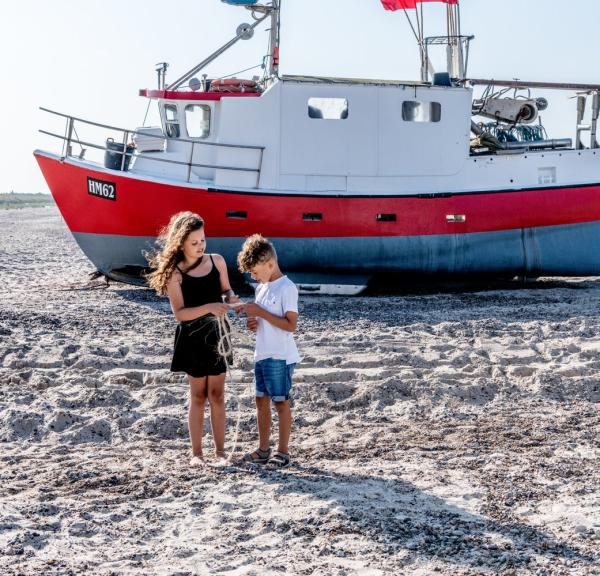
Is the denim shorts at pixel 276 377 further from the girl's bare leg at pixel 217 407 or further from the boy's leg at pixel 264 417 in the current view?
the girl's bare leg at pixel 217 407

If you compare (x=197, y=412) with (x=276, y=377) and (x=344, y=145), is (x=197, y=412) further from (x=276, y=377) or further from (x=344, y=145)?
(x=344, y=145)

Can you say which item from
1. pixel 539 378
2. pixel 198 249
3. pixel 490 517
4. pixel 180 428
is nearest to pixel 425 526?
pixel 490 517

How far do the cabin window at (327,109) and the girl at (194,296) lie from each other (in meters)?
7.13

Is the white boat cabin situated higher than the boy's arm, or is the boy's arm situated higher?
the white boat cabin

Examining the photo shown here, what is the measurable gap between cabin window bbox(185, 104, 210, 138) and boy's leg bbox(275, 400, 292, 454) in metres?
7.89

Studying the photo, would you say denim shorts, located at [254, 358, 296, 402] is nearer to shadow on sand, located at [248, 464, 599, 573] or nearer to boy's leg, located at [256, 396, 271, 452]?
boy's leg, located at [256, 396, 271, 452]

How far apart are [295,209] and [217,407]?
6954 millimetres

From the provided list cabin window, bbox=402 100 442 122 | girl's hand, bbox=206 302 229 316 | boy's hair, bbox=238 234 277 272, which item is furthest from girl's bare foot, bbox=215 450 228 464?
cabin window, bbox=402 100 442 122

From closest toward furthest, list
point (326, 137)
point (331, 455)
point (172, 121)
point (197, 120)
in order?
point (331, 455) → point (326, 137) → point (197, 120) → point (172, 121)

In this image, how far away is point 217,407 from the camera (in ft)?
17.3

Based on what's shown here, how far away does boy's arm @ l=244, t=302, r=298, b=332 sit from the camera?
16.0 feet

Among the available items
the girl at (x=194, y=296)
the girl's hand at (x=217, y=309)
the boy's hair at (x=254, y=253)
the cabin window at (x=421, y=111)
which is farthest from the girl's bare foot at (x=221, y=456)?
the cabin window at (x=421, y=111)

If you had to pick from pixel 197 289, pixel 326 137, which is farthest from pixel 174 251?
pixel 326 137

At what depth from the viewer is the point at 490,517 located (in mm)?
4301
